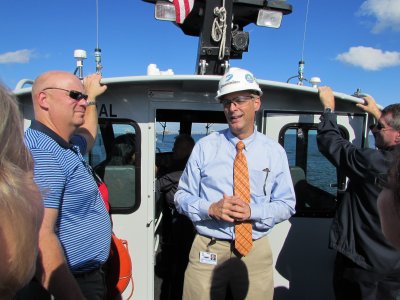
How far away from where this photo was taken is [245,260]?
8.59 feet

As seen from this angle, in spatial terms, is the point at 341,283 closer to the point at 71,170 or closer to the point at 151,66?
the point at 71,170

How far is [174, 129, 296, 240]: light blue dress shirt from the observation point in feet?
8.38

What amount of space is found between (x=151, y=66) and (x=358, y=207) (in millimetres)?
2176

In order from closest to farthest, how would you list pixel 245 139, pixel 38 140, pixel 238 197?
pixel 38 140
pixel 238 197
pixel 245 139

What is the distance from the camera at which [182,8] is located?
370cm

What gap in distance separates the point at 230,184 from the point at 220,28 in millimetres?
1732

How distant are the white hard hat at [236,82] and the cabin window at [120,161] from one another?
1.11 m

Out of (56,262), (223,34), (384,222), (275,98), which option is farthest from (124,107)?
(384,222)

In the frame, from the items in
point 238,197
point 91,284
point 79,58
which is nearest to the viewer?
point 91,284

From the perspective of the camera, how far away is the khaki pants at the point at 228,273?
2.61m

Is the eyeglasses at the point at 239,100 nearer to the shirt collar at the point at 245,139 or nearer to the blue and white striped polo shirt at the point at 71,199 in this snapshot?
the shirt collar at the point at 245,139

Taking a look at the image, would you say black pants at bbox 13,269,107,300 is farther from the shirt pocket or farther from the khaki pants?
the shirt pocket

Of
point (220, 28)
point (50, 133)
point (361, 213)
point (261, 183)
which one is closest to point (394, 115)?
point (361, 213)

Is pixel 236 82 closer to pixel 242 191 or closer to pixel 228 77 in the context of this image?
pixel 228 77
